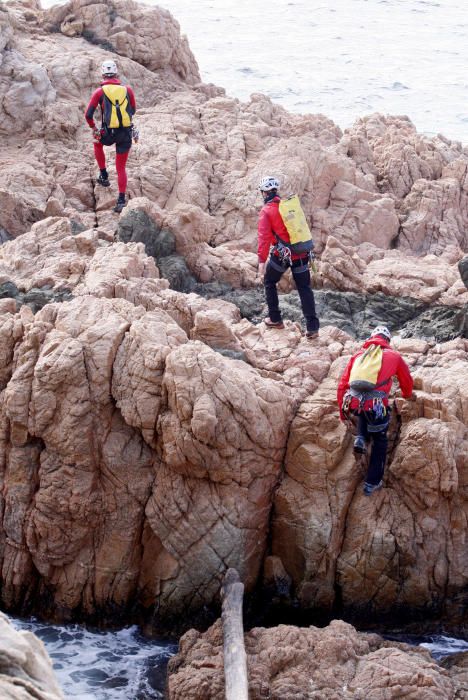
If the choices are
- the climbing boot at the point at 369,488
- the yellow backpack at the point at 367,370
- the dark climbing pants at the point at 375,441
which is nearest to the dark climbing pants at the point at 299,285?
the yellow backpack at the point at 367,370

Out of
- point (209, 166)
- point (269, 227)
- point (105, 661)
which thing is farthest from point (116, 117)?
point (105, 661)

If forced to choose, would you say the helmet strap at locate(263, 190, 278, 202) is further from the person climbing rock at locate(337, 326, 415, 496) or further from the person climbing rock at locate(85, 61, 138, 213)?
the person climbing rock at locate(85, 61, 138, 213)

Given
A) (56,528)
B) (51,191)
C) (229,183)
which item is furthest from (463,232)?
(56,528)

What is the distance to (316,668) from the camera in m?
8.36

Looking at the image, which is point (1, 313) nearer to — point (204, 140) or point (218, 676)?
point (218, 676)

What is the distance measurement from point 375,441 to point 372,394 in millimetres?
502

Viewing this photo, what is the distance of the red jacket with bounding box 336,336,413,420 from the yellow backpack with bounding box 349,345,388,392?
4cm

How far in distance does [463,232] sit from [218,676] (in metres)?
9.80

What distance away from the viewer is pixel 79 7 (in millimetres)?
18312

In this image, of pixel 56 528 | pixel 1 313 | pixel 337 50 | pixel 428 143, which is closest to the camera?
→ pixel 56 528

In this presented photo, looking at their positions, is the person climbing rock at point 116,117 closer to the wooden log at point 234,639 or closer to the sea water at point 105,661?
the sea water at point 105,661

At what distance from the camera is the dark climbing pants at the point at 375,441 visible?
9289 mm

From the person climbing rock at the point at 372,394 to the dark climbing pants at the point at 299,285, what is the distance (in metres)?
1.45

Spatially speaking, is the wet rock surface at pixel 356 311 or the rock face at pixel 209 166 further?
the rock face at pixel 209 166
